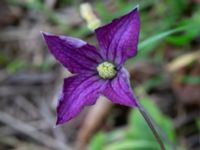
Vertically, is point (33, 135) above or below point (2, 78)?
below

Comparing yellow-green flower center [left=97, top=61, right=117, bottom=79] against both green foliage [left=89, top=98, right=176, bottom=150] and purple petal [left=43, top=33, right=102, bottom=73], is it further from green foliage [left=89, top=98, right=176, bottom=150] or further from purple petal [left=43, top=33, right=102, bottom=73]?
green foliage [left=89, top=98, right=176, bottom=150]

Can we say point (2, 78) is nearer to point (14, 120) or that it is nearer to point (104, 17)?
point (14, 120)

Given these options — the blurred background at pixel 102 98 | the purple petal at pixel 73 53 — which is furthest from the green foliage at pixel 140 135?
the purple petal at pixel 73 53

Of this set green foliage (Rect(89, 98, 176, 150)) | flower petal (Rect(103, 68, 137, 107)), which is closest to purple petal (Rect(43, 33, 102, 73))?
flower petal (Rect(103, 68, 137, 107))

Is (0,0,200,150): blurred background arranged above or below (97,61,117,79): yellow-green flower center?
above

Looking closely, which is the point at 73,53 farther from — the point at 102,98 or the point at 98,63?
the point at 102,98

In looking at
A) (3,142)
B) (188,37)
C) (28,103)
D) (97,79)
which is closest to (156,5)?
(188,37)

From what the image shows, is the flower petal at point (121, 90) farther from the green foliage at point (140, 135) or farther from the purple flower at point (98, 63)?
the green foliage at point (140, 135)

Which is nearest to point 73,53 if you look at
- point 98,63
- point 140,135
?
point 98,63
